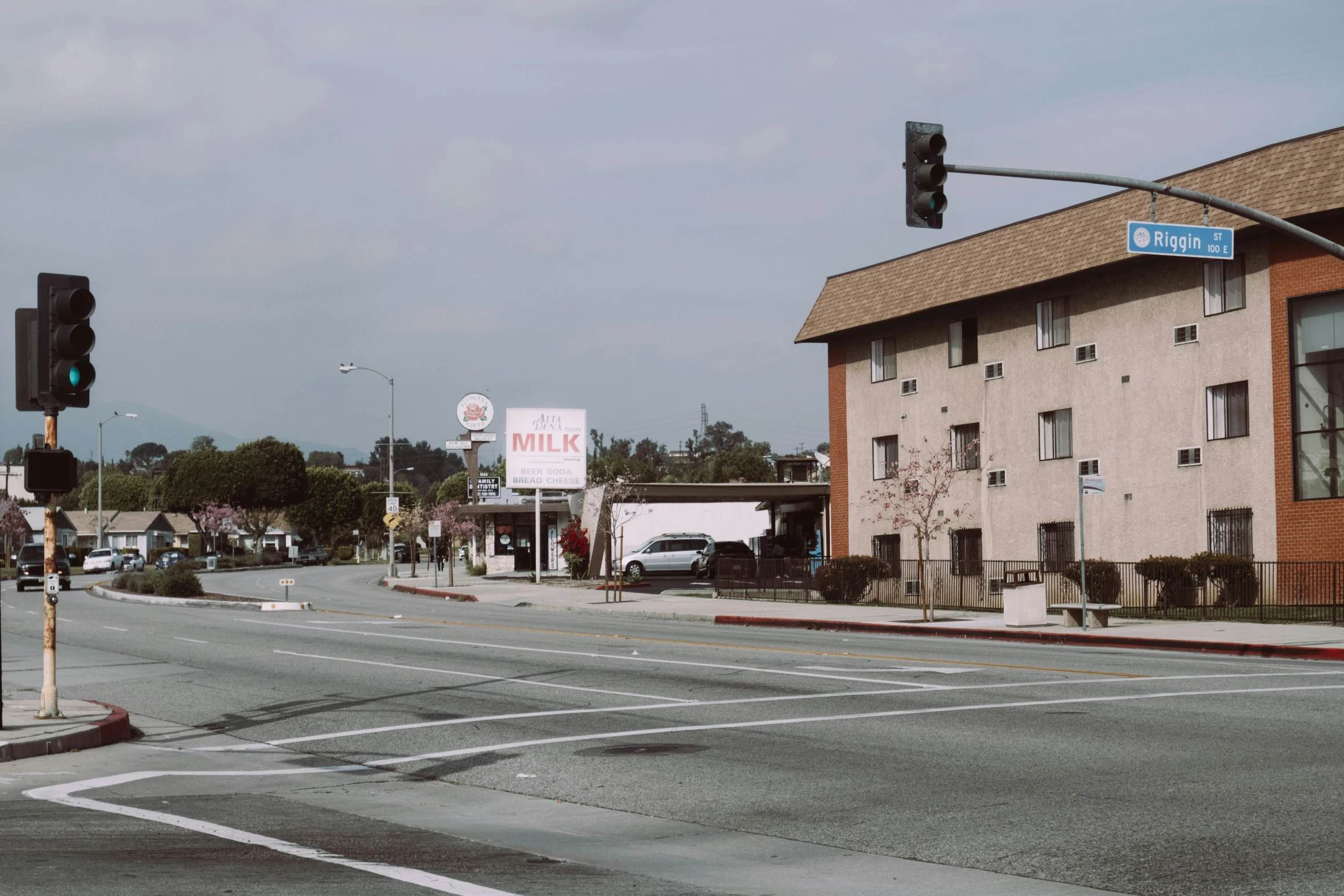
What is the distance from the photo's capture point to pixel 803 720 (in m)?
13.8

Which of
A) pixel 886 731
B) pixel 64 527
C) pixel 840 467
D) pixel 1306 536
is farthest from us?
pixel 64 527

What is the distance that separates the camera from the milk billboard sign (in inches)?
2311

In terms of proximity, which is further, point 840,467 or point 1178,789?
point 840,467

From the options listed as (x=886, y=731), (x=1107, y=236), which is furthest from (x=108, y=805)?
(x=1107, y=236)

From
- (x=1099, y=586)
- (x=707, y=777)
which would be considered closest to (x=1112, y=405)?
(x=1099, y=586)

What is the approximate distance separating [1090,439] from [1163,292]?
472 cm

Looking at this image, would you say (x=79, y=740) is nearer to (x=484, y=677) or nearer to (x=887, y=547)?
(x=484, y=677)

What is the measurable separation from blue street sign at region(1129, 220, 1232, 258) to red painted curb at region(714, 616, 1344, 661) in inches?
267

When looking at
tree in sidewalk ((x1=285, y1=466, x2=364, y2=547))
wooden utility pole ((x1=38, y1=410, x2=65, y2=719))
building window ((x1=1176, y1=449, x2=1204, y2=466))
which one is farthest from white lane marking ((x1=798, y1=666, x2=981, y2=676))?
tree in sidewalk ((x1=285, y1=466, x2=364, y2=547))

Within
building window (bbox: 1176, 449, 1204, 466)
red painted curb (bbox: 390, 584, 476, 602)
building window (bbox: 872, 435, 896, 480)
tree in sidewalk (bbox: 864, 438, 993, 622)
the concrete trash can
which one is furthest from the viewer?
red painted curb (bbox: 390, 584, 476, 602)

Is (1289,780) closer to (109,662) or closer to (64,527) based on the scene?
(109,662)

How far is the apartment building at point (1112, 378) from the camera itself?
105 ft

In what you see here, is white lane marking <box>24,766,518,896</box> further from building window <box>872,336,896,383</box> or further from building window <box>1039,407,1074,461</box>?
building window <box>872,336,896,383</box>

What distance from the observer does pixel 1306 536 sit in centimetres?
3194
